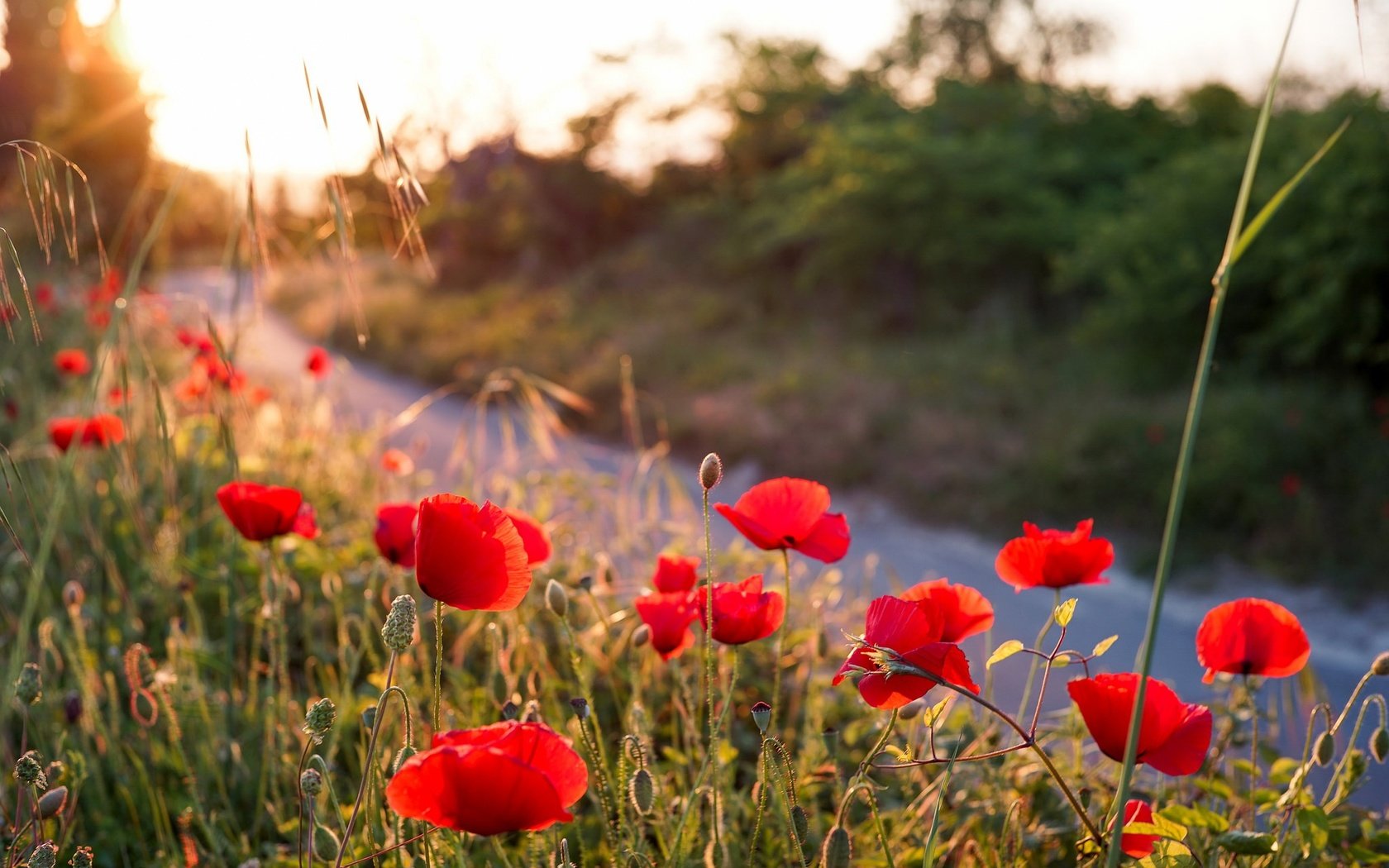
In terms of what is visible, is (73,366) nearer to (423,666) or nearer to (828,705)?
(423,666)

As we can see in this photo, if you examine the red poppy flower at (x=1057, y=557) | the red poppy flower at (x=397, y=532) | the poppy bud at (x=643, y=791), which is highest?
the red poppy flower at (x=1057, y=557)

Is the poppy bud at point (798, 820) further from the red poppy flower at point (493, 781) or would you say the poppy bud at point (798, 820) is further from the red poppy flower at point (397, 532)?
the red poppy flower at point (397, 532)

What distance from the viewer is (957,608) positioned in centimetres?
123

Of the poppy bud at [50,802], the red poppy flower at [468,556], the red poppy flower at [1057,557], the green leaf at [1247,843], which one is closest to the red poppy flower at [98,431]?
the poppy bud at [50,802]

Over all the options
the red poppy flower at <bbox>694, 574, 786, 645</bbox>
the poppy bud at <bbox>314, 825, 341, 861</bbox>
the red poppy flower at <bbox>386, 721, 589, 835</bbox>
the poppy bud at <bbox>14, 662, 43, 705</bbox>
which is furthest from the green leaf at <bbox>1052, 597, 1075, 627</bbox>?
the poppy bud at <bbox>14, 662, 43, 705</bbox>

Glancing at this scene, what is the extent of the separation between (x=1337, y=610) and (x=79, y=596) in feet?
14.8

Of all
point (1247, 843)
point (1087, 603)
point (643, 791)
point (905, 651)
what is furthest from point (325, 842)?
point (1087, 603)

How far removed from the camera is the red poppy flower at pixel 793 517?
4.24 feet

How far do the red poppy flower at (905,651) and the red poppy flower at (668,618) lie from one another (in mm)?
314

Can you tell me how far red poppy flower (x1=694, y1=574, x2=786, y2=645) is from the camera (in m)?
1.22

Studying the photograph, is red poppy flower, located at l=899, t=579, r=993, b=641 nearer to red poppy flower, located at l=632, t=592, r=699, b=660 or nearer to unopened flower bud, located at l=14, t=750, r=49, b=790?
red poppy flower, located at l=632, t=592, r=699, b=660

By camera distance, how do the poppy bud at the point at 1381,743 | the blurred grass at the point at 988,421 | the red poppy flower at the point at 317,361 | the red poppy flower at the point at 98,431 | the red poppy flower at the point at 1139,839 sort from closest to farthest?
the red poppy flower at the point at 1139,839 < the poppy bud at the point at 1381,743 < the red poppy flower at the point at 98,431 < the red poppy flower at the point at 317,361 < the blurred grass at the point at 988,421

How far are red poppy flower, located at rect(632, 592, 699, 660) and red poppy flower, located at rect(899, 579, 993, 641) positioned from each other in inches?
11.1

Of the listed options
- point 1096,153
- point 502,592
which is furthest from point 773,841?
point 1096,153
